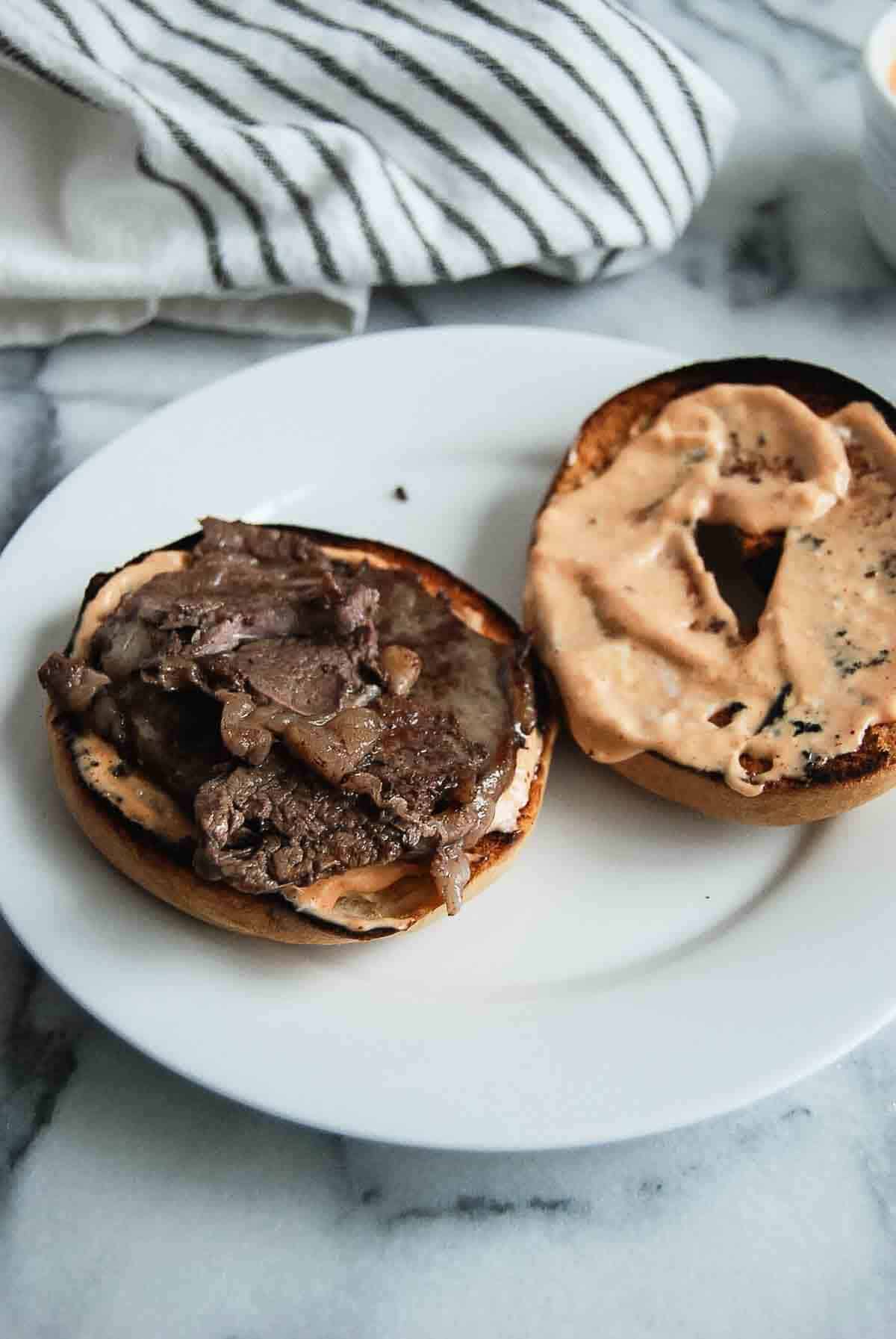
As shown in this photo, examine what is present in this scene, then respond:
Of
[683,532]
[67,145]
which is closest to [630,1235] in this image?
[683,532]

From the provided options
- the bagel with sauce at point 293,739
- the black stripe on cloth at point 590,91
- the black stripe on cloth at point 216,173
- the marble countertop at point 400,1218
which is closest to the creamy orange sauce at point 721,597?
the bagel with sauce at point 293,739

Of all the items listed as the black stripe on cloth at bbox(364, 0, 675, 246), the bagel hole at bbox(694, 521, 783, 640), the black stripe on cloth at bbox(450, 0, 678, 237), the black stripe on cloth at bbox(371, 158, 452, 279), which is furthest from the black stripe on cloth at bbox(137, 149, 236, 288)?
the bagel hole at bbox(694, 521, 783, 640)

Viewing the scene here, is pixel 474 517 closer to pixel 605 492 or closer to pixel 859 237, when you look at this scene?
pixel 605 492

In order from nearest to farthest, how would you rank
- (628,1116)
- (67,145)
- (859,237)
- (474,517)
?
(628,1116) → (474,517) → (67,145) → (859,237)

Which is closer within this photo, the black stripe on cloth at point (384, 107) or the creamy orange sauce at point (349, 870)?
the creamy orange sauce at point (349, 870)

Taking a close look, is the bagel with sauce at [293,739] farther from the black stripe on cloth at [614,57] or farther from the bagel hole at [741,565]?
the black stripe on cloth at [614,57]

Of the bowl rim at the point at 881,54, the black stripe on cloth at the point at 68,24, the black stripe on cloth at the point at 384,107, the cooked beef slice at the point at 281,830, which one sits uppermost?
the bowl rim at the point at 881,54

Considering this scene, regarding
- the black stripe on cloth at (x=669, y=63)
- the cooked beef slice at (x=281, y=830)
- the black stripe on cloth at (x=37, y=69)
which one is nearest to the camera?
the cooked beef slice at (x=281, y=830)
